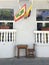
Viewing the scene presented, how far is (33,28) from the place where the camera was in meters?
14.3

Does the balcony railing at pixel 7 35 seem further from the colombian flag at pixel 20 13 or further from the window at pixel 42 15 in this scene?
the window at pixel 42 15

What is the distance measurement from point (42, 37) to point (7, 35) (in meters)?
1.80

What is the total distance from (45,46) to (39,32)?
78cm

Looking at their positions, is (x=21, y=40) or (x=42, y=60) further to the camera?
(x=21, y=40)

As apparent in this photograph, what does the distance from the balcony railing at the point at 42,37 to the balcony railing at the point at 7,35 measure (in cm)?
115

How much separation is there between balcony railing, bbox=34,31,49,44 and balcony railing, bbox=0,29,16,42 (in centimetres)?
115

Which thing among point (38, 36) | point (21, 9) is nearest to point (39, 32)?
point (38, 36)

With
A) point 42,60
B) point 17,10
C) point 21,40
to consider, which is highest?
point 17,10

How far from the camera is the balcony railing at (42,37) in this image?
46.4 ft

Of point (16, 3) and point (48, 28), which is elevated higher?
point (16, 3)

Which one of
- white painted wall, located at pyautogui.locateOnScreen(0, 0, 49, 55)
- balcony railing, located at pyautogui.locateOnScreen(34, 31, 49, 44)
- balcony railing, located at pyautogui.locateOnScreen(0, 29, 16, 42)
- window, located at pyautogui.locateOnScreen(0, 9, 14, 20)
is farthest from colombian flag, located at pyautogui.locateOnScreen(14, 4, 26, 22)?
balcony railing, located at pyautogui.locateOnScreen(34, 31, 49, 44)

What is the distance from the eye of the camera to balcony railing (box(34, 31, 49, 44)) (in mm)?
14141

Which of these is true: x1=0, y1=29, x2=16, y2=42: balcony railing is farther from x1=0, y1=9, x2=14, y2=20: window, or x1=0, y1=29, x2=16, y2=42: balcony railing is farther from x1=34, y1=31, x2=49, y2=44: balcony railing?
x1=34, y1=31, x2=49, y2=44: balcony railing

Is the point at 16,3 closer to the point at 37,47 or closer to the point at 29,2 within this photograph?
the point at 29,2
